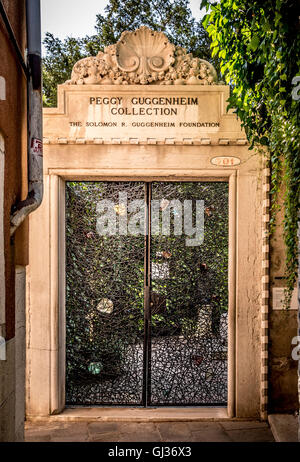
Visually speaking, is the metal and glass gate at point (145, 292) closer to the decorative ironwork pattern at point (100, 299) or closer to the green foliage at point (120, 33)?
the decorative ironwork pattern at point (100, 299)

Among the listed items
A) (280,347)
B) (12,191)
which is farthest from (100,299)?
(280,347)

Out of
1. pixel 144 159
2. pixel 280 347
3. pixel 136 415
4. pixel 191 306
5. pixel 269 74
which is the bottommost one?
pixel 136 415

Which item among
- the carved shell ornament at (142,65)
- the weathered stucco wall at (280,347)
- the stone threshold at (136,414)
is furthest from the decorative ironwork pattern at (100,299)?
the weathered stucco wall at (280,347)

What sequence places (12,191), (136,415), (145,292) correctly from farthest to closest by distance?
(145,292) → (136,415) → (12,191)

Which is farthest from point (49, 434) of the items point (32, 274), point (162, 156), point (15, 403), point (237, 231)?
point (162, 156)

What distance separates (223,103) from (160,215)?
160cm

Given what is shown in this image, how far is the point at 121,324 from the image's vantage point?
4461 mm

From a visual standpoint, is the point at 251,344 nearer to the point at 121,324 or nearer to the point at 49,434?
the point at 121,324

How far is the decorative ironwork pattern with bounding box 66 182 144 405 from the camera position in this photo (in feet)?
14.6

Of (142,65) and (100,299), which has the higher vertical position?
(142,65)

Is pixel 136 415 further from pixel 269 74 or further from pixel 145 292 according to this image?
pixel 269 74

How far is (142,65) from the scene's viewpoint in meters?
4.22

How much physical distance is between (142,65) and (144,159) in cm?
117

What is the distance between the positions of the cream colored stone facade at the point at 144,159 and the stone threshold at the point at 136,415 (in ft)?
0.45
